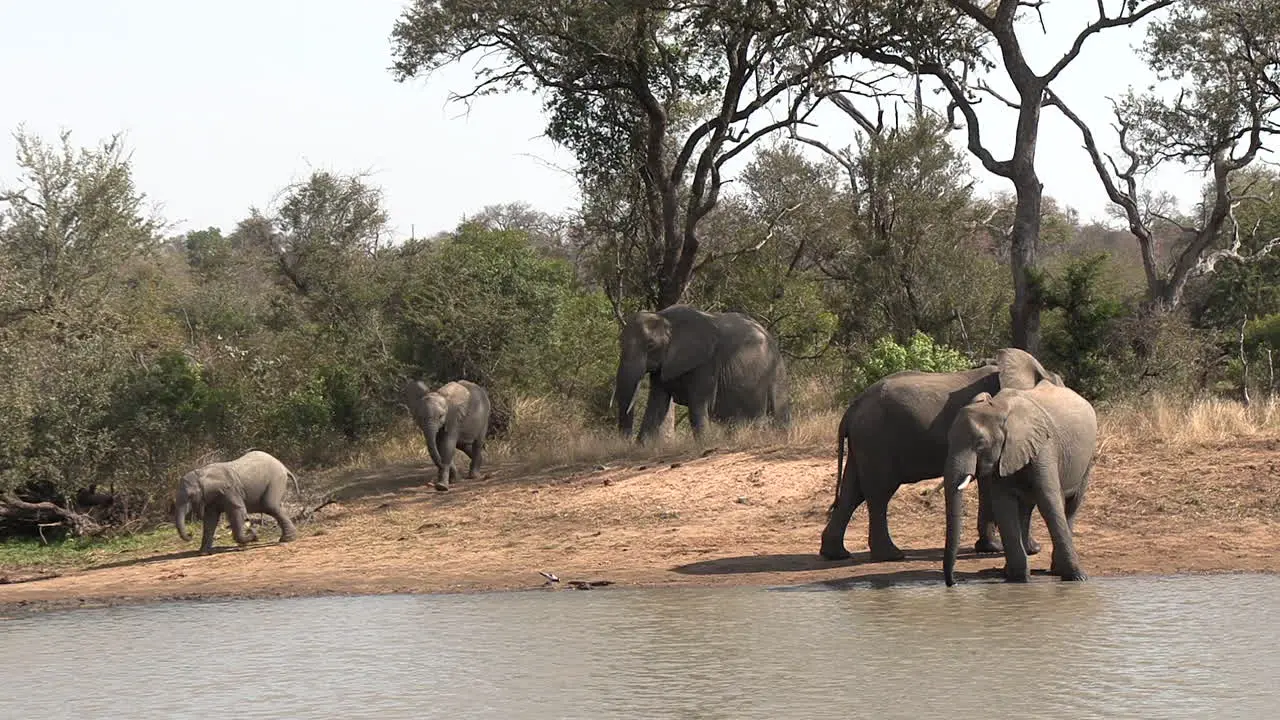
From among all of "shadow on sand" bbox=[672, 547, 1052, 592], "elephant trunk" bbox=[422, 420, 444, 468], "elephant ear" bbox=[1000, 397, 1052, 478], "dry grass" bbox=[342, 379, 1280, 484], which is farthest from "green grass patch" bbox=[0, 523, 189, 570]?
"elephant ear" bbox=[1000, 397, 1052, 478]

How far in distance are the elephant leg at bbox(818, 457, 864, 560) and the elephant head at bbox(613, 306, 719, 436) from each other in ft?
23.6

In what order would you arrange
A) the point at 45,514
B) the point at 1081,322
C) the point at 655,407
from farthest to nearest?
the point at 1081,322, the point at 655,407, the point at 45,514

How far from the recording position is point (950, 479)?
1117 centimetres

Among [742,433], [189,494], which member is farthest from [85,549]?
[742,433]

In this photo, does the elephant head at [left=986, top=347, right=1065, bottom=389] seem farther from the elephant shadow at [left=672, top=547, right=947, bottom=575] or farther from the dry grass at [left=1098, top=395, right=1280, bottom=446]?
the dry grass at [left=1098, top=395, right=1280, bottom=446]

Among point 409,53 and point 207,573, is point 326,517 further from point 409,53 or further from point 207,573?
point 409,53

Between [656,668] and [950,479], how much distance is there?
2931mm

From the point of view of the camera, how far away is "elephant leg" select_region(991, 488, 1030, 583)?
11.5m

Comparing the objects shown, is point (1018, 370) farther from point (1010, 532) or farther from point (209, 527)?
point (209, 527)

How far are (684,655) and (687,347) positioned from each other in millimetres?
10669

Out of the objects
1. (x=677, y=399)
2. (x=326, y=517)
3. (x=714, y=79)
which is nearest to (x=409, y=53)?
(x=714, y=79)

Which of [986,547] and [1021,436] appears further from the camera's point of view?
[986,547]

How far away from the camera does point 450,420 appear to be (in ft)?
64.5

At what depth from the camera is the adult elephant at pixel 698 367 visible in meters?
20.1
